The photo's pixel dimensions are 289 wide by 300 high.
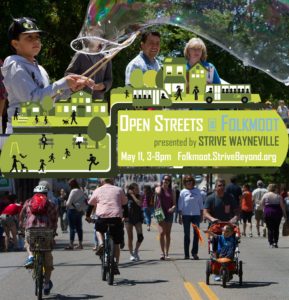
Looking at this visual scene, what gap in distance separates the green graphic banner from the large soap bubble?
1.17 feet

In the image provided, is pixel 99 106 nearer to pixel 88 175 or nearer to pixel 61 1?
pixel 88 175

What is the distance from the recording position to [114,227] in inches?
579

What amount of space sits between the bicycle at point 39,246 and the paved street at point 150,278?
2.12ft

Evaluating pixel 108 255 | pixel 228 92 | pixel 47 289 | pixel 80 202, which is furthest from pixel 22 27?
pixel 108 255

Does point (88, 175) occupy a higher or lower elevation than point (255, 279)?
higher

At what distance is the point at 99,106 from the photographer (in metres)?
2.86

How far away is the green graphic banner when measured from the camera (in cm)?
267

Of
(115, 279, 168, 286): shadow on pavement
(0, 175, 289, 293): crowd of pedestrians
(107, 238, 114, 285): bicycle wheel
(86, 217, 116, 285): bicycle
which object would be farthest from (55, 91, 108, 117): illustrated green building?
(115, 279, 168, 286): shadow on pavement

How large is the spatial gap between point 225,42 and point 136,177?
0.53 meters

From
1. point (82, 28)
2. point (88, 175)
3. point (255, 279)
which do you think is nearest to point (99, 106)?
point (88, 175)

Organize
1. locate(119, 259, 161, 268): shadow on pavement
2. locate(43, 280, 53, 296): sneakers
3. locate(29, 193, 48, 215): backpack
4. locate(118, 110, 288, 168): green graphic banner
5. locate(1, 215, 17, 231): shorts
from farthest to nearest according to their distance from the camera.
Answer: locate(1, 215, 17, 231): shorts
locate(119, 259, 161, 268): shadow on pavement
locate(43, 280, 53, 296): sneakers
locate(29, 193, 48, 215): backpack
locate(118, 110, 288, 168): green graphic banner

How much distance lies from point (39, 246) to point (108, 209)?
139 cm

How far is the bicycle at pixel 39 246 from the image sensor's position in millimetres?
12739

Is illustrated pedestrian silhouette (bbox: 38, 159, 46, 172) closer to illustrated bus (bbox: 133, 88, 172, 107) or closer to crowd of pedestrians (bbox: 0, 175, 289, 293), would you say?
illustrated bus (bbox: 133, 88, 172, 107)
